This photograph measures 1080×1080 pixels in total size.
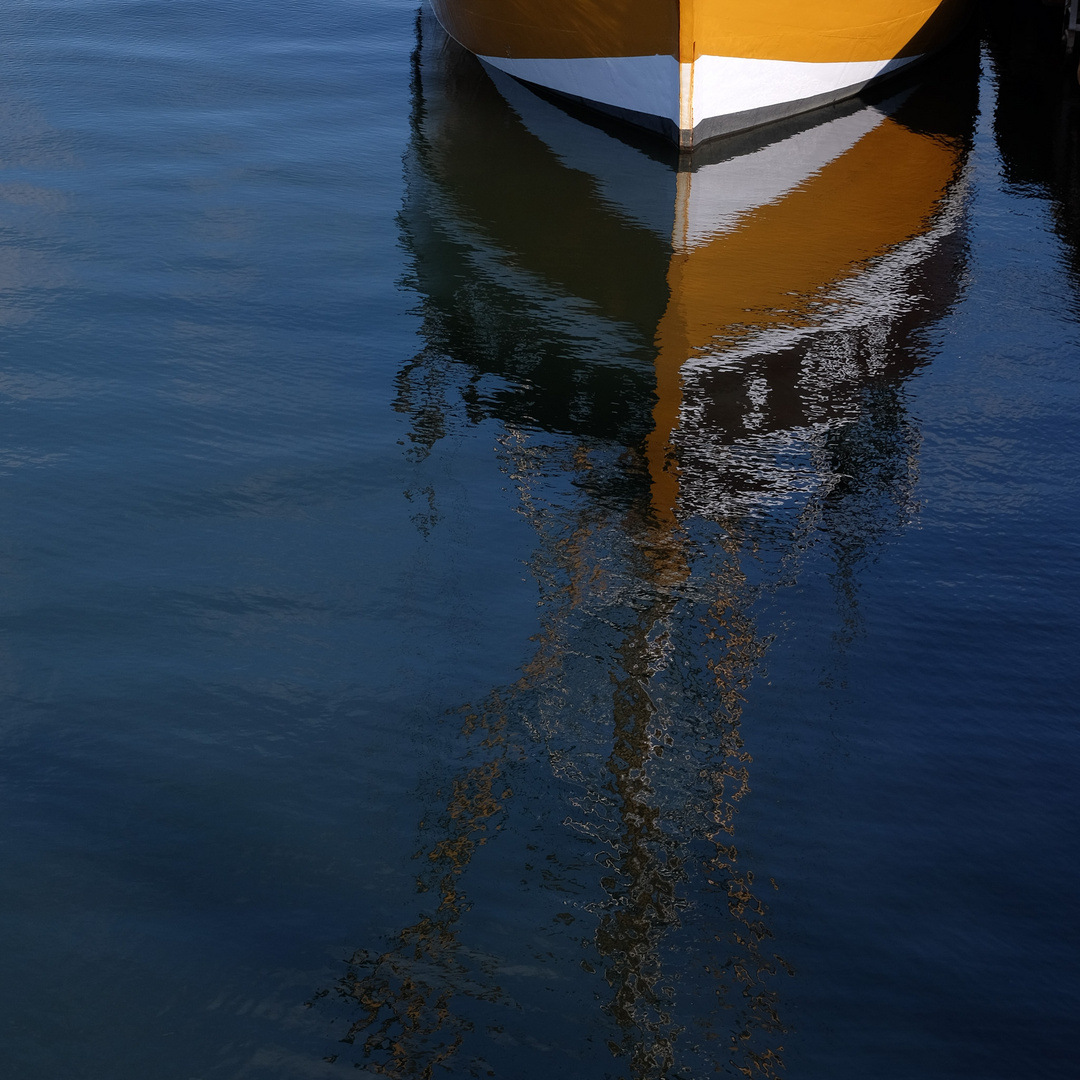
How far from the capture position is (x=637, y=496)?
247 inches

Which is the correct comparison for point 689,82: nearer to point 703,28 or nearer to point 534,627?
point 703,28

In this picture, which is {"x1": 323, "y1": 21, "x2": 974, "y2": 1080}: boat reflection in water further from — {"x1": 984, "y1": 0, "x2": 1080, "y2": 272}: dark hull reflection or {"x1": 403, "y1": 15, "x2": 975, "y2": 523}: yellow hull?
{"x1": 984, "y1": 0, "x2": 1080, "y2": 272}: dark hull reflection

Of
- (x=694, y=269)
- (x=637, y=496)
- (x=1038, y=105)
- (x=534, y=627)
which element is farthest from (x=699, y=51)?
(x=534, y=627)

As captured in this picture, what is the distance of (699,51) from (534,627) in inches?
310

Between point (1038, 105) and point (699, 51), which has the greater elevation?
point (699, 51)

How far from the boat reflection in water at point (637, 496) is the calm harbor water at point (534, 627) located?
2cm

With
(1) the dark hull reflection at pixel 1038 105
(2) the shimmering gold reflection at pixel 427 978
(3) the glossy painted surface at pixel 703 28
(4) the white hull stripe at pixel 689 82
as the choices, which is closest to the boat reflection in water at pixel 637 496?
(2) the shimmering gold reflection at pixel 427 978

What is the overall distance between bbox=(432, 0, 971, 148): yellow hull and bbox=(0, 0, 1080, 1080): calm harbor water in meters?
1.51

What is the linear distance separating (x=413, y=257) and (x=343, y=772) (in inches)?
221

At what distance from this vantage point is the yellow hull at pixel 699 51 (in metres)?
11.2

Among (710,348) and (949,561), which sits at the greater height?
(710,348)

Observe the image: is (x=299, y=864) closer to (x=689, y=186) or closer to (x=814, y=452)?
(x=814, y=452)

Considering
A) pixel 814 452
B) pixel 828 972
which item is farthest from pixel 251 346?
pixel 828 972

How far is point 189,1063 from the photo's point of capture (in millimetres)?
3441
